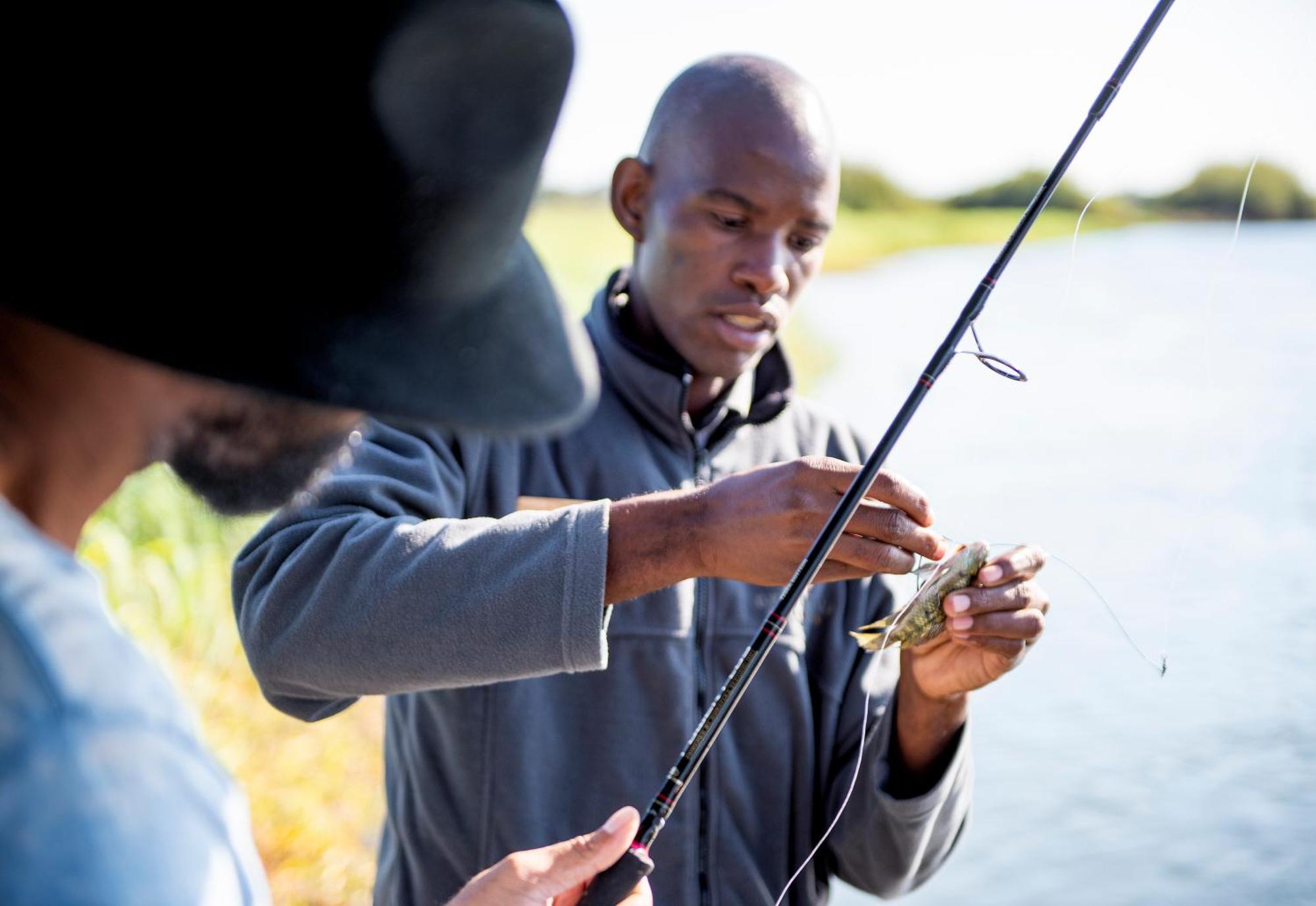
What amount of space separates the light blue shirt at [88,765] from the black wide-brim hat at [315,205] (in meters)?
0.20

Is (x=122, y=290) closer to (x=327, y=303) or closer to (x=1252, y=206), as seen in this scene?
(x=327, y=303)

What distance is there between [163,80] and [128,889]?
561 millimetres

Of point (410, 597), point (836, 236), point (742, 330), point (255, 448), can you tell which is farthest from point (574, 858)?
point (836, 236)

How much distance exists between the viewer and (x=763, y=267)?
2428 millimetres

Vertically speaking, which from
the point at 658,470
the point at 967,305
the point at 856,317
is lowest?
the point at 856,317

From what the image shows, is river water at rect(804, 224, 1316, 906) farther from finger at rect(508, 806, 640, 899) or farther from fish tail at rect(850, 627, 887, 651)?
finger at rect(508, 806, 640, 899)

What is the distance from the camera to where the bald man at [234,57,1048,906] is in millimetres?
1848

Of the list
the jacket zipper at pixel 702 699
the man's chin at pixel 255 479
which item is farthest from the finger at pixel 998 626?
the man's chin at pixel 255 479

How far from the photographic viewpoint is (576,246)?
21188mm

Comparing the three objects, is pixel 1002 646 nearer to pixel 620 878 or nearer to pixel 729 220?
pixel 620 878

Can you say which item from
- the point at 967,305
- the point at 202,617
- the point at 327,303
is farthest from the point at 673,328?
the point at 202,617

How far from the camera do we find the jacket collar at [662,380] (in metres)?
2.45

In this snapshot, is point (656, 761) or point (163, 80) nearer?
point (163, 80)

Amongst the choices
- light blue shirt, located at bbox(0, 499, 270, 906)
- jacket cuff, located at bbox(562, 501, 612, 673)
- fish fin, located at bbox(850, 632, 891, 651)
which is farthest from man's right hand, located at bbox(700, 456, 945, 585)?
light blue shirt, located at bbox(0, 499, 270, 906)
